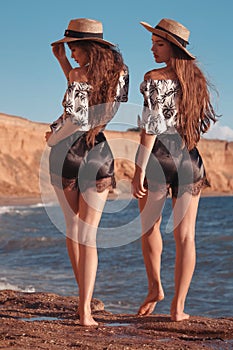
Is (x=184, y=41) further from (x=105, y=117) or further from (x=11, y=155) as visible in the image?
(x=11, y=155)

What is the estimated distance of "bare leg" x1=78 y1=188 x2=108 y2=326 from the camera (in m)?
4.50

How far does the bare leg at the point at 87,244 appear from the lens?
4504 mm

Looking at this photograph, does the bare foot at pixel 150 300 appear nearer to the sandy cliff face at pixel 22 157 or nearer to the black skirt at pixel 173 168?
the black skirt at pixel 173 168

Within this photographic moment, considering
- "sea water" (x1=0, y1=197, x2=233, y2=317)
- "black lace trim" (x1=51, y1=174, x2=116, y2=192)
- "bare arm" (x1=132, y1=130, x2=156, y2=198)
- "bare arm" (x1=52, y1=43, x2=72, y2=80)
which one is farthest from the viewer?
"sea water" (x1=0, y1=197, x2=233, y2=317)

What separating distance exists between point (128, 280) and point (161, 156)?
5.77 m

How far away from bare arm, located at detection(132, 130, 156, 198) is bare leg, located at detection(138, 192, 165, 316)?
0.25 m

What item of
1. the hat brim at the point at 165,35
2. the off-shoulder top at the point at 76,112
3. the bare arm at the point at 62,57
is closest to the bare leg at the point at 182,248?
the off-shoulder top at the point at 76,112

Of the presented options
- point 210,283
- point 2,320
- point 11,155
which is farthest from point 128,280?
point 11,155

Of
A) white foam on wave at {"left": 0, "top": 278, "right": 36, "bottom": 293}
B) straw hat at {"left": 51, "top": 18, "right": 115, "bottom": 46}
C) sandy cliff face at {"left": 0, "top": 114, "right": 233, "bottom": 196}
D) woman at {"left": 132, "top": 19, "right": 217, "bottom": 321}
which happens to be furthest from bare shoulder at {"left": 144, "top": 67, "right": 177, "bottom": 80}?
sandy cliff face at {"left": 0, "top": 114, "right": 233, "bottom": 196}

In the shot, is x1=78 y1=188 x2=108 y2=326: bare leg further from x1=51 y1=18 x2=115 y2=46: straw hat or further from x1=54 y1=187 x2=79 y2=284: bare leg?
x1=51 y1=18 x2=115 y2=46: straw hat

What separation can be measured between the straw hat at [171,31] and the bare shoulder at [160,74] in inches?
6.6

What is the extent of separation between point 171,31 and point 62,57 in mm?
800

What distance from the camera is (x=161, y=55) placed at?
15.0ft

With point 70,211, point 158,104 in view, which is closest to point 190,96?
point 158,104
